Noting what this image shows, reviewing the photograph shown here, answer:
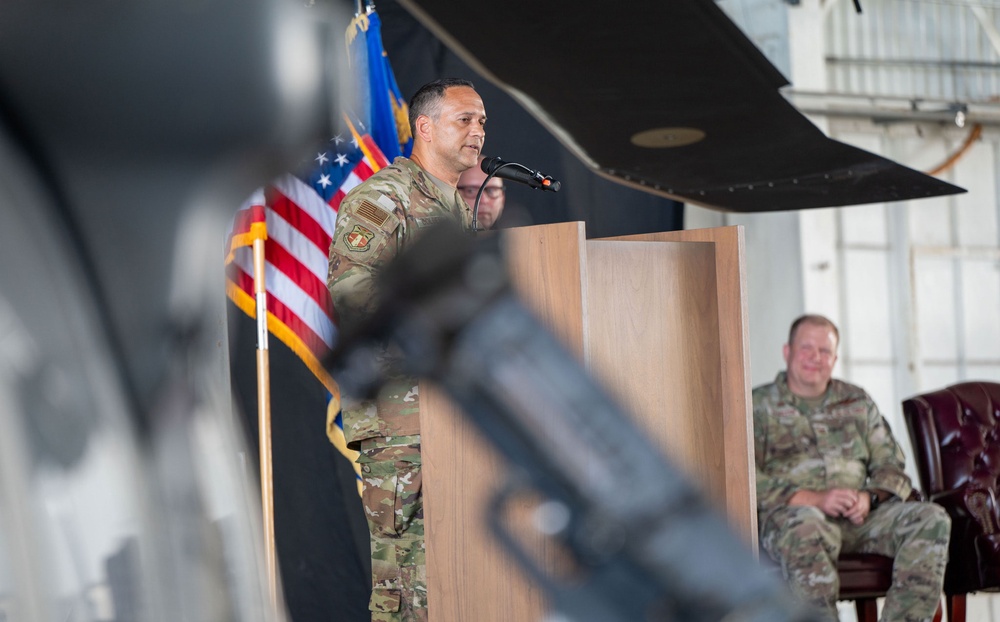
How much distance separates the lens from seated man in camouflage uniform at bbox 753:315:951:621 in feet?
11.3

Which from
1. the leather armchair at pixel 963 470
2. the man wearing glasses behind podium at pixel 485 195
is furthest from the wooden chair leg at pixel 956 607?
the man wearing glasses behind podium at pixel 485 195

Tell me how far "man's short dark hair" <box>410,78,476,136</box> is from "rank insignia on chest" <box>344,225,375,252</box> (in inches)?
13.8

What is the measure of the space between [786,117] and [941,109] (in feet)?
6.80

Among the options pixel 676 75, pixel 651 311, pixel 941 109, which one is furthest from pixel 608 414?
pixel 941 109

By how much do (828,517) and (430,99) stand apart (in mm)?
2049

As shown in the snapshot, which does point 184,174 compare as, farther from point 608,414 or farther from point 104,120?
point 608,414

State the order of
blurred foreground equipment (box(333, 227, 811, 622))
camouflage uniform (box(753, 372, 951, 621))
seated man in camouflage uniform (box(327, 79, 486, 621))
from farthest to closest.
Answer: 1. camouflage uniform (box(753, 372, 951, 621))
2. seated man in camouflage uniform (box(327, 79, 486, 621))
3. blurred foreground equipment (box(333, 227, 811, 622))

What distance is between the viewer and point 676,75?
12.5 feet

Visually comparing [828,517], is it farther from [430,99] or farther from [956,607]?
[430,99]

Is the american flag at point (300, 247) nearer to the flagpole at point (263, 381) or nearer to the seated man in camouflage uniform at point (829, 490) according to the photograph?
the flagpole at point (263, 381)

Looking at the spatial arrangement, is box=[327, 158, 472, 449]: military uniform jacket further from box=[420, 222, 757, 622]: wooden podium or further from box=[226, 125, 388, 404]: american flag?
box=[226, 125, 388, 404]: american flag

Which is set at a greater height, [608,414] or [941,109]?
[941,109]

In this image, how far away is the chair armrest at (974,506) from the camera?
12.5ft

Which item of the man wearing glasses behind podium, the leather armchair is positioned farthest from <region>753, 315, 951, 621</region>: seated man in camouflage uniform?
the man wearing glasses behind podium
